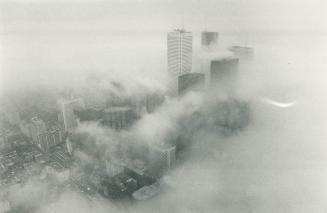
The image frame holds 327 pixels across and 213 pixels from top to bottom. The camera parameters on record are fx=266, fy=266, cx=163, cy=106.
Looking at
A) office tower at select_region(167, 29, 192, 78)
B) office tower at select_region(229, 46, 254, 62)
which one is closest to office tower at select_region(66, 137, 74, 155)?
office tower at select_region(167, 29, 192, 78)

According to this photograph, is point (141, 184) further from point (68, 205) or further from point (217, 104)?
point (217, 104)

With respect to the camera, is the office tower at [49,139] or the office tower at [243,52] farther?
the office tower at [243,52]

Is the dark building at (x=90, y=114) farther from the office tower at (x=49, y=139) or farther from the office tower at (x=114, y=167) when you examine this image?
the office tower at (x=114, y=167)

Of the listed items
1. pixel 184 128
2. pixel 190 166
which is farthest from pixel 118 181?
pixel 184 128

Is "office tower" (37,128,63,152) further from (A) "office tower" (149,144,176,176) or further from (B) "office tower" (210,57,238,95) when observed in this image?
(B) "office tower" (210,57,238,95)

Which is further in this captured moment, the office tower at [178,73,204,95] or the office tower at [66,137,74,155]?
the office tower at [178,73,204,95]

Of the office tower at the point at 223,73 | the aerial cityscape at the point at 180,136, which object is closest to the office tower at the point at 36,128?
the aerial cityscape at the point at 180,136

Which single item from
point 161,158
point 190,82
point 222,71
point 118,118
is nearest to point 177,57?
point 190,82
